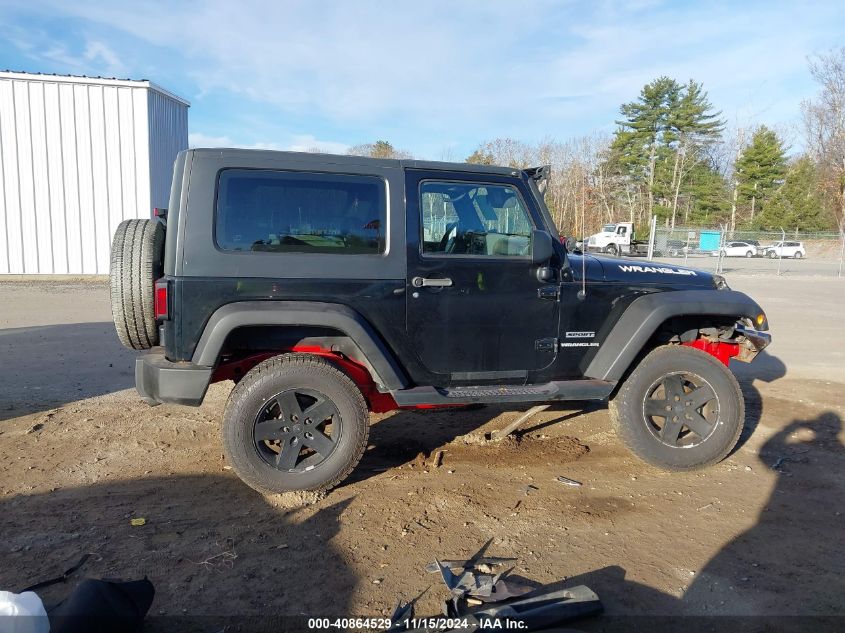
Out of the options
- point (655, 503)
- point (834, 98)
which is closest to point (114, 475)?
point (655, 503)

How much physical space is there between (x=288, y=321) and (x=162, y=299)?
75cm

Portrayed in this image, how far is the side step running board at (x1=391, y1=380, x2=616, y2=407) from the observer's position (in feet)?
13.4

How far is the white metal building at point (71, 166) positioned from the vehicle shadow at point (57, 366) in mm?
8042

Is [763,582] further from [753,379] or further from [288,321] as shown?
[753,379]

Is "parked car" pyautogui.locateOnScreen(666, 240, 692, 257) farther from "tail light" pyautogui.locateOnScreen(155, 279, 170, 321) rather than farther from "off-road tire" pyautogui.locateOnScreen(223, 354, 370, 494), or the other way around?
"tail light" pyautogui.locateOnScreen(155, 279, 170, 321)

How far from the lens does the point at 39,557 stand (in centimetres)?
314

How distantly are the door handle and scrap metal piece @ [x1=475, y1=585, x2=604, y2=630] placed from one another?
196cm

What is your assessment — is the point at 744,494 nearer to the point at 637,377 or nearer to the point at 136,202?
the point at 637,377

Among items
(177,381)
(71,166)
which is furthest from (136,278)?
(71,166)

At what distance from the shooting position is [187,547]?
331cm

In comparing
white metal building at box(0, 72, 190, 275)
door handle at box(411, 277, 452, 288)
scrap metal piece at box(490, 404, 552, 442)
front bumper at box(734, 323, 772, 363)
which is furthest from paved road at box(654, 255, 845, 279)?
door handle at box(411, 277, 452, 288)

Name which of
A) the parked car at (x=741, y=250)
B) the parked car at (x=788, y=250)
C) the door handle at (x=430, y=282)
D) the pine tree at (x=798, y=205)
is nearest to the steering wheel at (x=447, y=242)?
the door handle at (x=430, y=282)

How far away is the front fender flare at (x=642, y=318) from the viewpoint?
4363 millimetres

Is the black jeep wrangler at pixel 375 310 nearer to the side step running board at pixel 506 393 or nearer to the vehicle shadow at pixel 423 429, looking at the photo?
the side step running board at pixel 506 393
